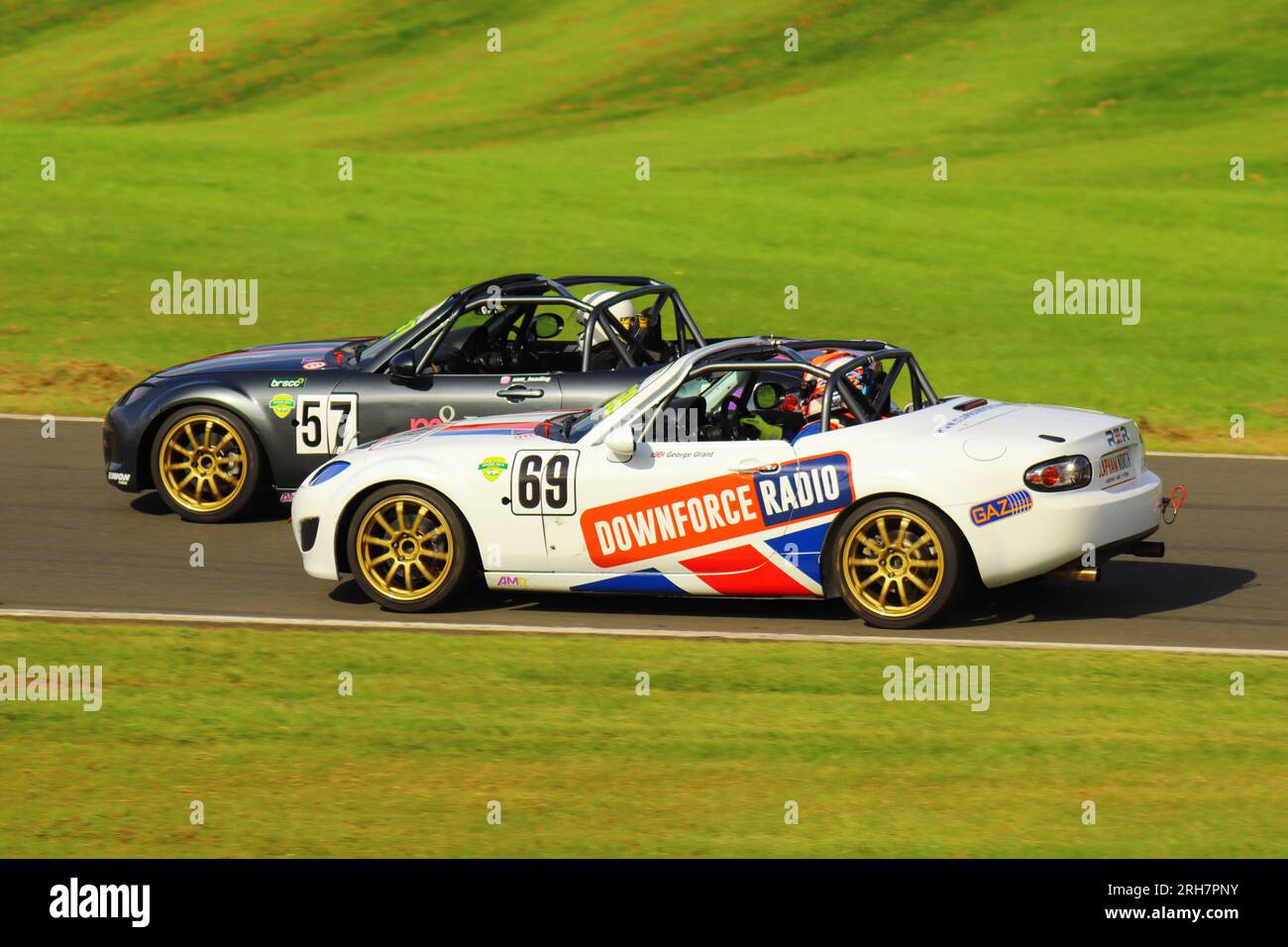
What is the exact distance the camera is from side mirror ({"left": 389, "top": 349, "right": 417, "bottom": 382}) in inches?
474

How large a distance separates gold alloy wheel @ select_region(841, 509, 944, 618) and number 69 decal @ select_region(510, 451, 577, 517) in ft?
4.97

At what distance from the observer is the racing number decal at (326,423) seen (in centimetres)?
1204

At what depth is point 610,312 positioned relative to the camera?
1254 cm

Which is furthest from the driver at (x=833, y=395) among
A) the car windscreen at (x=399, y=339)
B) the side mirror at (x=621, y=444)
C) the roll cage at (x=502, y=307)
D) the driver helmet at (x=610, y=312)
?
the car windscreen at (x=399, y=339)

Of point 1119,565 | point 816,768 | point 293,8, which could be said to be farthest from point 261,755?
point 293,8

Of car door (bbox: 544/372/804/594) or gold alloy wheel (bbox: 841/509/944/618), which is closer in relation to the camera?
gold alloy wheel (bbox: 841/509/944/618)

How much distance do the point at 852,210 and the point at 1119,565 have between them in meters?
17.7

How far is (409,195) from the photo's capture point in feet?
94.2

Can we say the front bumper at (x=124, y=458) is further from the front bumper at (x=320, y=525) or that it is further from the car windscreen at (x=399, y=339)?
the front bumper at (x=320, y=525)

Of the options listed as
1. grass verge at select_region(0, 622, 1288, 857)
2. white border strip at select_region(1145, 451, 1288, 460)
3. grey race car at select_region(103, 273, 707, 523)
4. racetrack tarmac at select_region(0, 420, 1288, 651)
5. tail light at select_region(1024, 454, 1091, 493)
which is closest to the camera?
grass verge at select_region(0, 622, 1288, 857)

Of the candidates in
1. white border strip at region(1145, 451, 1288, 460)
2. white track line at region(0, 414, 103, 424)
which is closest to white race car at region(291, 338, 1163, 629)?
white border strip at region(1145, 451, 1288, 460)

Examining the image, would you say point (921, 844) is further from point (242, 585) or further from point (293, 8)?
point (293, 8)

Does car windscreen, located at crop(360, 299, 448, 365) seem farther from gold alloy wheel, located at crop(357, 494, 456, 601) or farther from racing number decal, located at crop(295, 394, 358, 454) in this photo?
gold alloy wheel, located at crop(357, 494, 456, 601)

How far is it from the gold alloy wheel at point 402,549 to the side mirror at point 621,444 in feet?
3.51
